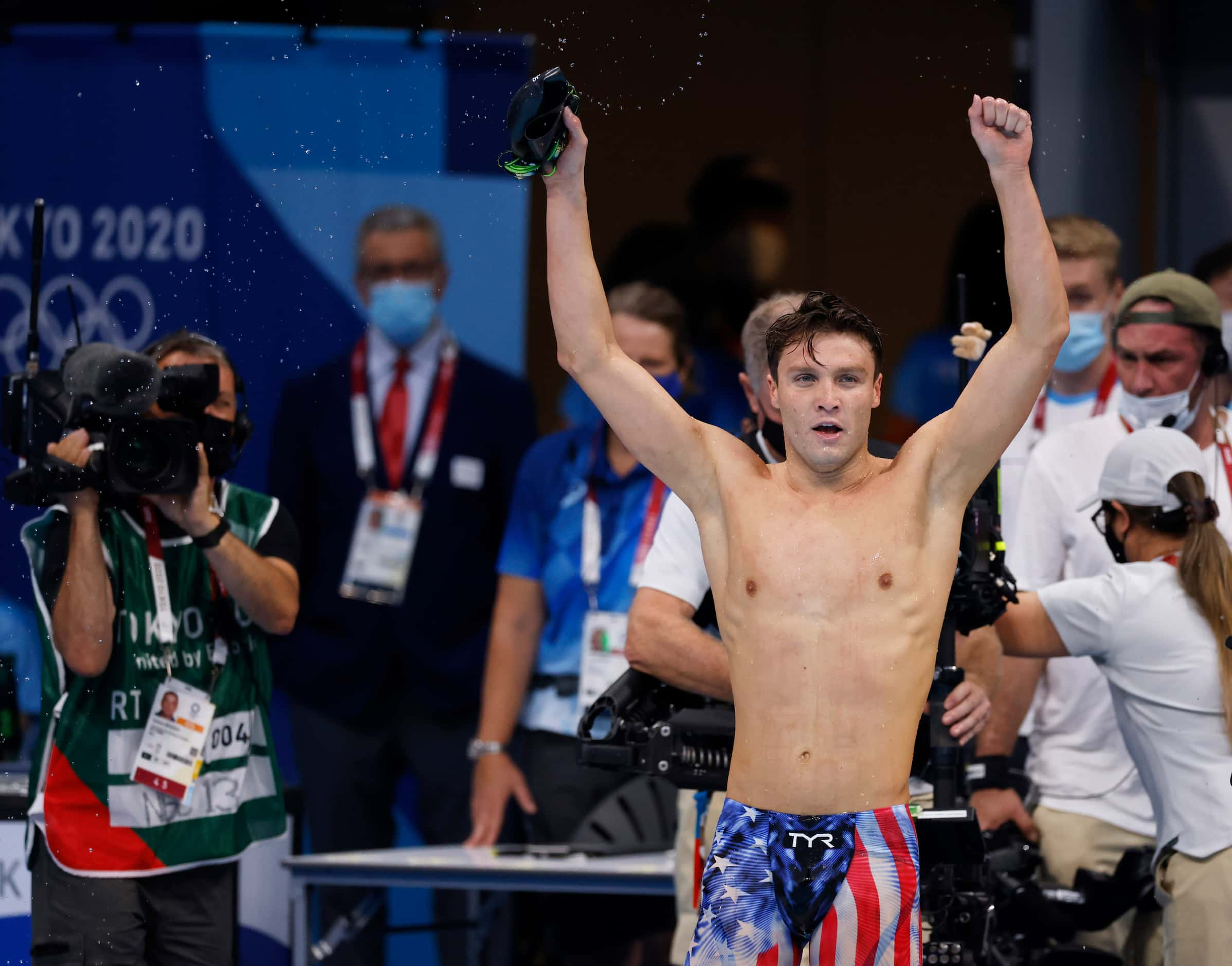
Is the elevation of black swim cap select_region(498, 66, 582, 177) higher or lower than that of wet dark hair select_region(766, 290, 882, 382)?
higher

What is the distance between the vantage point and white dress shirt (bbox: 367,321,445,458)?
240 inches

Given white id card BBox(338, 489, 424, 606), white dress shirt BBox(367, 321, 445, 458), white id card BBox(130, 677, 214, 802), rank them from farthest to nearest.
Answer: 1. white dress shirt BBox(367, 321, 445, 458)
2. white id card BBox(338, 489, 424, 606)
3. white id card BBox(130, 677, 214, 802)

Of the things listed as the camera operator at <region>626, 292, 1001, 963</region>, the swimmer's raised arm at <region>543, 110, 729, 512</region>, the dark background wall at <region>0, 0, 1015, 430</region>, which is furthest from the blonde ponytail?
the dark background wall at <region>0, 0, 1015, 430</region>

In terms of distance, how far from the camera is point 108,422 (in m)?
4.04

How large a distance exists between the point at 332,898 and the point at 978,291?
485 cm

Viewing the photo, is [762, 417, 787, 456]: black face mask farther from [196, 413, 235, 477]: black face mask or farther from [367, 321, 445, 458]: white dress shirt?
[367, 321, 445, 458]: white dress shirt

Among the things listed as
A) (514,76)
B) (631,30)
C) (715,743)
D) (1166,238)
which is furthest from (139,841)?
(1166,238)

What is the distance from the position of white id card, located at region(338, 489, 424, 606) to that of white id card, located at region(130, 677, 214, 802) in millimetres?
1750

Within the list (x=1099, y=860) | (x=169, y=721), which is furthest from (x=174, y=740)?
(x=1099, y=860)

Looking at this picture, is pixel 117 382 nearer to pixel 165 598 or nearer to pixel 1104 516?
pixel 165 598

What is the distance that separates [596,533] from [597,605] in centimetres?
23

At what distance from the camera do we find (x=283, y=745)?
19.8 ft

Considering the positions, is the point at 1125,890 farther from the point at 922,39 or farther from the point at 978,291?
the point at 922,39

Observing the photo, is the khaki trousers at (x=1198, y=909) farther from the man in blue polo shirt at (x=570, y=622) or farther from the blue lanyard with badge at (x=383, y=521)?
the blue lanyard with badge at (x=383, y=521)
